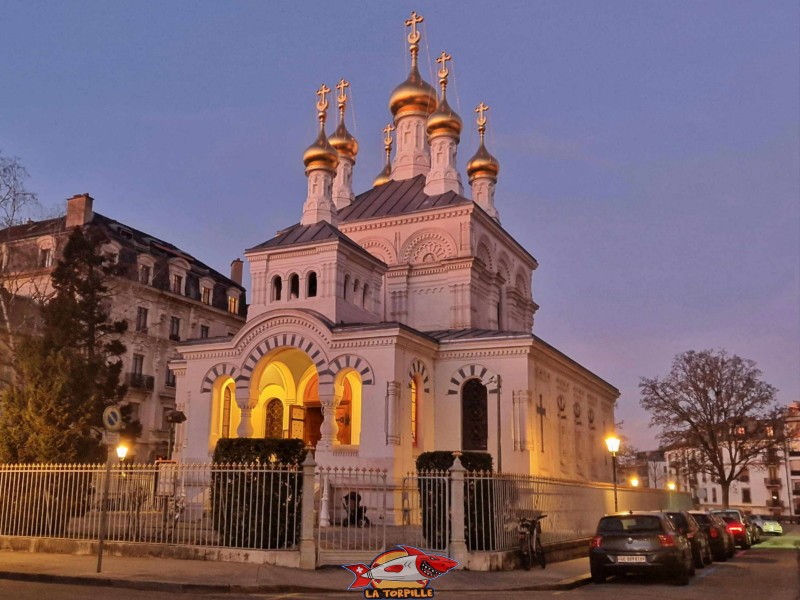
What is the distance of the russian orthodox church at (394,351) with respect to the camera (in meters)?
25.4

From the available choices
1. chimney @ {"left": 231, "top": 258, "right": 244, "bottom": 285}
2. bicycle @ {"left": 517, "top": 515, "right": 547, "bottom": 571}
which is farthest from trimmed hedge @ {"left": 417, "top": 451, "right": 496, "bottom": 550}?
chimney @ {"left": 231, "top": 258, "right": 244, "bottom": 285}

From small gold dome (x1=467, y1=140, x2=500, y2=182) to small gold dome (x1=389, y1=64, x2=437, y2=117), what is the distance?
3.03 m

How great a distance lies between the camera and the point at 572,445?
103 feet

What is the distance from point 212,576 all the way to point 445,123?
2391cm

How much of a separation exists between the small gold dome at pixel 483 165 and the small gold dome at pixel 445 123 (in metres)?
4.00

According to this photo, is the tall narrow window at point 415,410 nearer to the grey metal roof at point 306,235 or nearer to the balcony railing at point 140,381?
the grey metal roof at point 306,235

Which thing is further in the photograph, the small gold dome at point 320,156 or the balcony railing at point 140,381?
the balcony railing at point 140,381

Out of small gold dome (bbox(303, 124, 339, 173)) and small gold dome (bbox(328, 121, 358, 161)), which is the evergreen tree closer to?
small gold dome (bbox(303, 124, 339, 173))

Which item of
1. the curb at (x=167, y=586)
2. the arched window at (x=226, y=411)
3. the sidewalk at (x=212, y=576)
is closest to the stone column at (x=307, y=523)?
the sidewalk at (x=212, y=576)

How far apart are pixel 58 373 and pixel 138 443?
24873 mm

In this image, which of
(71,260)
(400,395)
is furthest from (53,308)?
(400,395)

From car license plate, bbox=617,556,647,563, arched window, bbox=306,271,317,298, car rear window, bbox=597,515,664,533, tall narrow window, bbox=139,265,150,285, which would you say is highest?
tall narrow window, bbox=139,265,150,285

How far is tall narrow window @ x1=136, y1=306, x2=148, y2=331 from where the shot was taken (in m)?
42.8

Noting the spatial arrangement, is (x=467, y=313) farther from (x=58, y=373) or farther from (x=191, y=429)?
(x=58, y=373)
